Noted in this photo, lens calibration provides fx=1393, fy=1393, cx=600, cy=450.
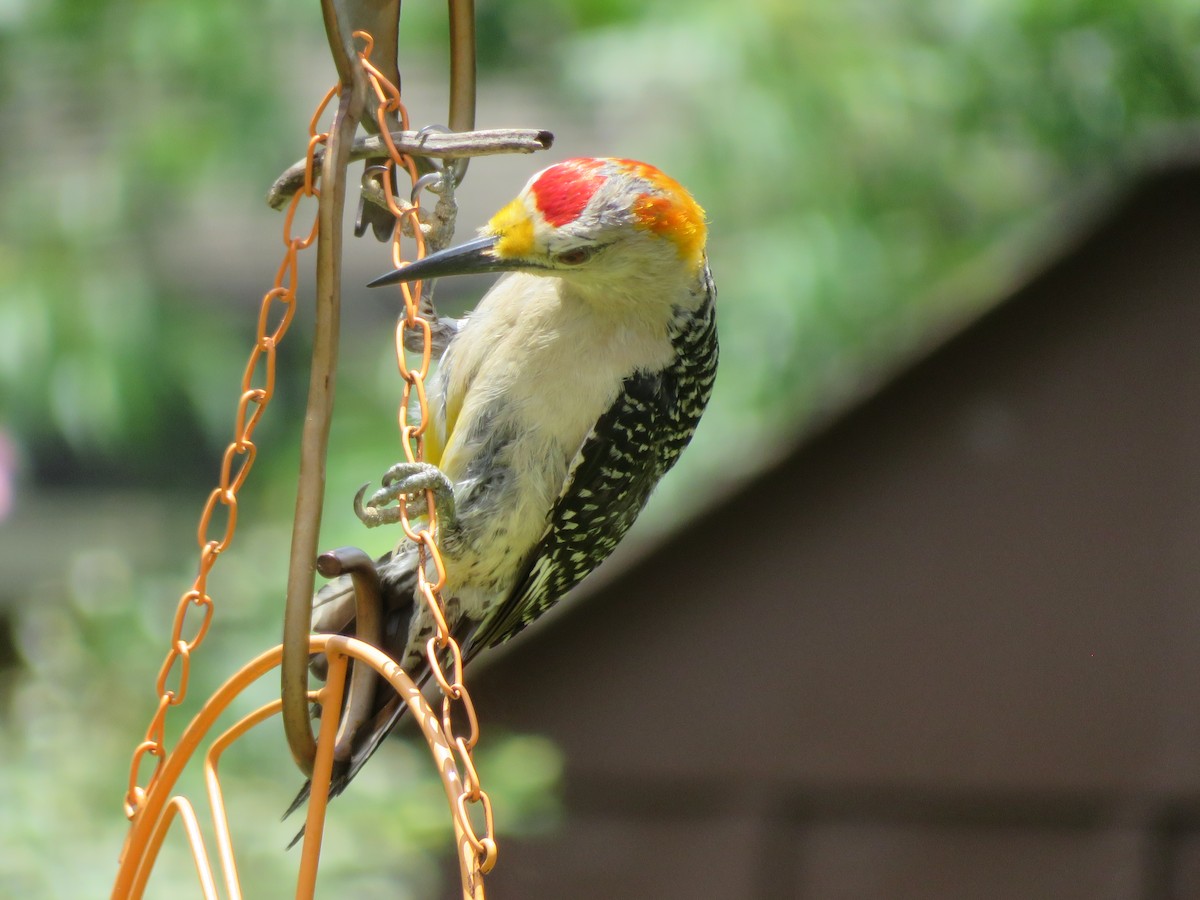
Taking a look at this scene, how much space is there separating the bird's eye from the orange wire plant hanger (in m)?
0.22

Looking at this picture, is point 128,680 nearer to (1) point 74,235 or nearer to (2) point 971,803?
(1) point 74,235

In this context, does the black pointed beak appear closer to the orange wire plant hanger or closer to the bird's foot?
the orange wire plant hanger

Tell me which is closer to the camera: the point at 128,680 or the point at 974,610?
the point at 974,610

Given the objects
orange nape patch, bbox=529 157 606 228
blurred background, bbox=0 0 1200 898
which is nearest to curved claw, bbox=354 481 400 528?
orange nape patch, bbox=529 157 606 228

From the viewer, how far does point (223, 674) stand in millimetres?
3693

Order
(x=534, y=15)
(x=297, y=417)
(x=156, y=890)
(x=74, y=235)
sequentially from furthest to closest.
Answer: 1. (x=297, y=417)
2. (x=534, y=15)
3. (x=74, y=235)
4. (x=156, y=890)

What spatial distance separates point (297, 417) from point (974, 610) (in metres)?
3.19

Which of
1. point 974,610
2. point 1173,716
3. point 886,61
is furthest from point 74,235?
point 1173,716

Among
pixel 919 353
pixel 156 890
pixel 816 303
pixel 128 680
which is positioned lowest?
pixel 156 890

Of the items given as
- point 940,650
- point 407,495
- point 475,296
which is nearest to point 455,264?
point 407,495

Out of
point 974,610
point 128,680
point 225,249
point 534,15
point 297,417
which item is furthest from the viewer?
point 225,249

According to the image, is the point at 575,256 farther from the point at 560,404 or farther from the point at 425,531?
the point at 425,531

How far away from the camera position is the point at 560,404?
93.2 inches

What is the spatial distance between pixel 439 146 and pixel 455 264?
206mm
